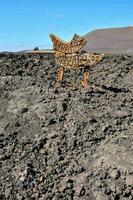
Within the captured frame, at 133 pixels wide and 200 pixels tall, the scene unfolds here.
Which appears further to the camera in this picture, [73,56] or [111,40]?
[111,40]

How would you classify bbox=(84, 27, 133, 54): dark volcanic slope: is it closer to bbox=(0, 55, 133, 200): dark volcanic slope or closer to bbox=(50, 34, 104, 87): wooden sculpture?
bbox=(50, 34, 104, 87): wooden sculpture

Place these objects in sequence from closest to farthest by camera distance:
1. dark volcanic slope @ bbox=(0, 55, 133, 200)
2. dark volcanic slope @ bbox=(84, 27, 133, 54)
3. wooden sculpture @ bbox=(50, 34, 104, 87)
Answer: dark volcanic slope @ bbox=(0, 55, 133, 200), wooden sculpture @ bbox=(50, 34, 104, 87), dark volcanic slope @ bbox=(84, 27, 133, 54)

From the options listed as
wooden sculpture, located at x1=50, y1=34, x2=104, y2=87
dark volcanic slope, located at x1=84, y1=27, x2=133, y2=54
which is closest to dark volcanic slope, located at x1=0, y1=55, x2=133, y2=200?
wooden sculpture, located at x1=50, y1=34, x2=104, y2=87

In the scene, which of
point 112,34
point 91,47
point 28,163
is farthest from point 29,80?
point 112,34

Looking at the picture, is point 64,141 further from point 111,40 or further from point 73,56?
point 111,40

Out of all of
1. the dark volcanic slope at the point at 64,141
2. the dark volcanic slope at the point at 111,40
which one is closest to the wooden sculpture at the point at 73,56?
the dark volcanic slope at the point at 64,141

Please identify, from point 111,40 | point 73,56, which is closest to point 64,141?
point 73,56

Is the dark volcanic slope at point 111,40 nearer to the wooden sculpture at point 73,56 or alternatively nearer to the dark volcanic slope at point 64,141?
the wooden sculpture at point 73,56

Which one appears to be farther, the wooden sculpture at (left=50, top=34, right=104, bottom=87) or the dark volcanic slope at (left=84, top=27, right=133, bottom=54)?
the dark volcanic slope at (left=84, top=27, right=133, bottom=54)
